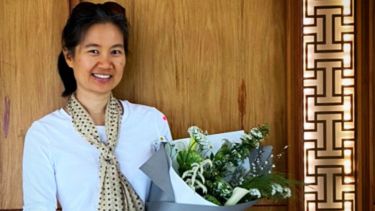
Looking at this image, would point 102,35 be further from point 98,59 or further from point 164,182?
point 164,182

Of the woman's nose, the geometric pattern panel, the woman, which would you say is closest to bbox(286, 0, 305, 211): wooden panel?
the geometric pattern panel

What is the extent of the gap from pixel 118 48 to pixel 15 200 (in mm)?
732

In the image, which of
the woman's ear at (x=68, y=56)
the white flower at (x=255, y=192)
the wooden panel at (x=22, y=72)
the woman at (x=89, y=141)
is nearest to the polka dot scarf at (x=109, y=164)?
the woman at (x=89, y=141)

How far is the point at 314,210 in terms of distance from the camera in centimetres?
173

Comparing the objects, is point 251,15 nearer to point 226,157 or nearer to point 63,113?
point 226,157

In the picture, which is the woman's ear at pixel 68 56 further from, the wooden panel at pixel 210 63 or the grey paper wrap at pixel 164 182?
the grey paper wrap at pixel 164 182

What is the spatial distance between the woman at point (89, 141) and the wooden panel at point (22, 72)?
0.20 metres

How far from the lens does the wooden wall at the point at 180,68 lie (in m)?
1.65

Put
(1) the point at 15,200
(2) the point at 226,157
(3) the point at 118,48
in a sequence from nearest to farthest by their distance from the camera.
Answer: (2) the point at 226,157
(3) the point at 118,48
(1) the point at 15,200

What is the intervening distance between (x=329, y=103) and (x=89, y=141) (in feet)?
3.07

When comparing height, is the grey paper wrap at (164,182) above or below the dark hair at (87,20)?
below

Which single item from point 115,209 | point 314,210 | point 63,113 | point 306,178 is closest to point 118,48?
point 63,113

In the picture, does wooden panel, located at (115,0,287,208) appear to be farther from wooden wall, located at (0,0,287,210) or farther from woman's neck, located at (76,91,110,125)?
woman's neck, located at (76,91,110,125)

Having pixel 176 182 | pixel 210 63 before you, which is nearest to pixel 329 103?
pixel 210 63
